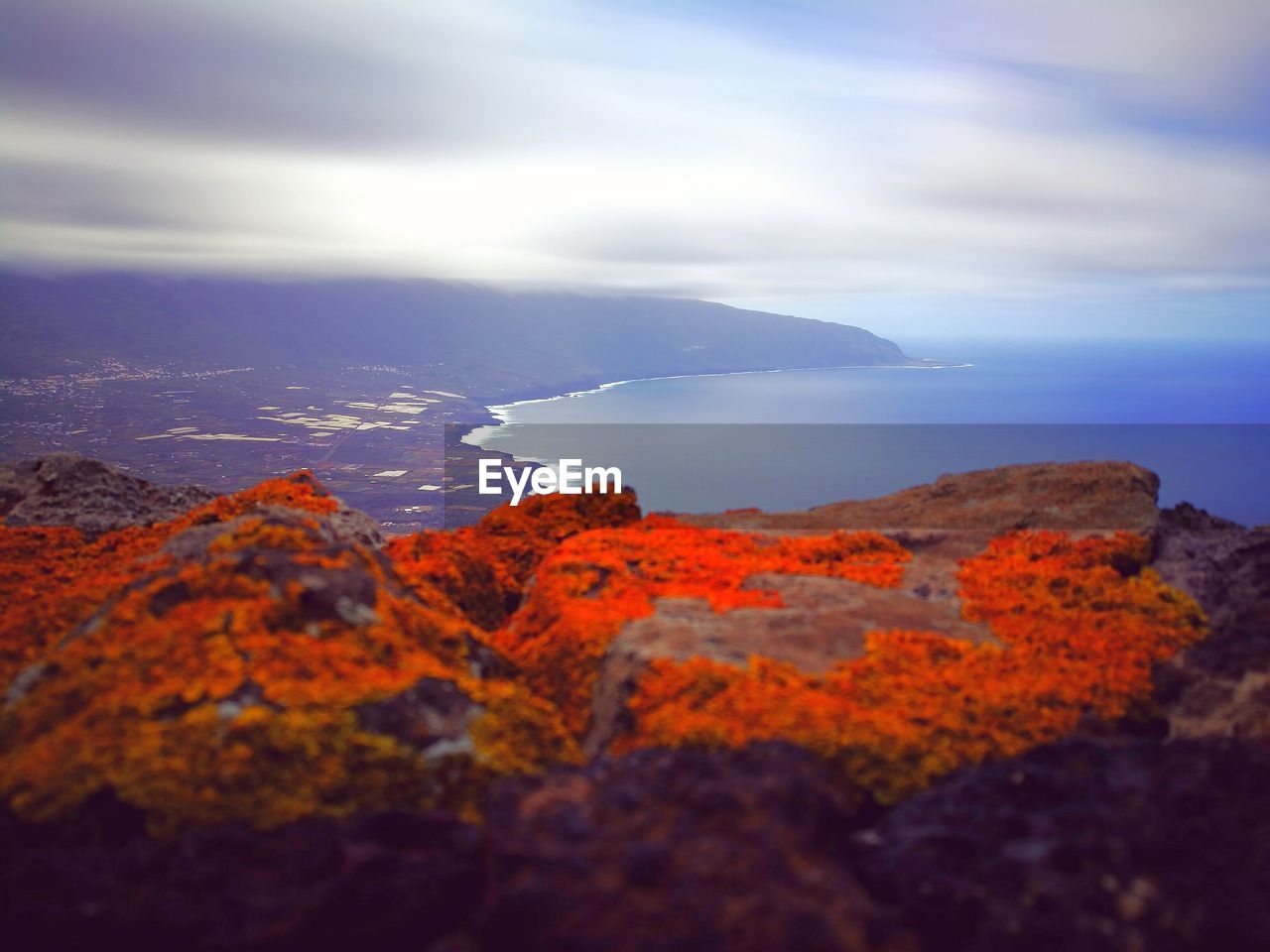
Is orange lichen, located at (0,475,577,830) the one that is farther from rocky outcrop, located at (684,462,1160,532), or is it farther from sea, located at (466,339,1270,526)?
sea, located at (466,339,1270,526)

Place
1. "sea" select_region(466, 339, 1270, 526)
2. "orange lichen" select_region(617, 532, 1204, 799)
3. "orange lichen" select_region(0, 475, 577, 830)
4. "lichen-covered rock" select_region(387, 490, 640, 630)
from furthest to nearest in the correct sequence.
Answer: "sea" select_region(466, 339, 1270, 526) → "lichen-covered rock" select_region(387, 490, 640, 630) → "orange lichen" select_region(617, 532, 1204, 799) → "orange lichen" select_region(0, 475, 577, 830)

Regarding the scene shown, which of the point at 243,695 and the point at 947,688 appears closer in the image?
the point at 243,695

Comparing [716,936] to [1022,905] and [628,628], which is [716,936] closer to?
[1022,905]

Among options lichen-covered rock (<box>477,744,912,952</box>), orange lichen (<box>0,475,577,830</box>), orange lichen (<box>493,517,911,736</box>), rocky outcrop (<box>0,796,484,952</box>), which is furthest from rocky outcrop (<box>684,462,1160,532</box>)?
rocky outcrop (<box>0,796,484,952</box>)

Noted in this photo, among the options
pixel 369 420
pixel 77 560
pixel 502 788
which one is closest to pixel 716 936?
pixel 502 788

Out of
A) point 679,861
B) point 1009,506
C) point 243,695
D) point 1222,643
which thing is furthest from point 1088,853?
point 1009,506

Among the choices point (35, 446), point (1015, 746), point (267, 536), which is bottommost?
point (35, 446)

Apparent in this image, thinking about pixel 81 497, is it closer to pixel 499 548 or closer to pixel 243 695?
pixel 499 548
